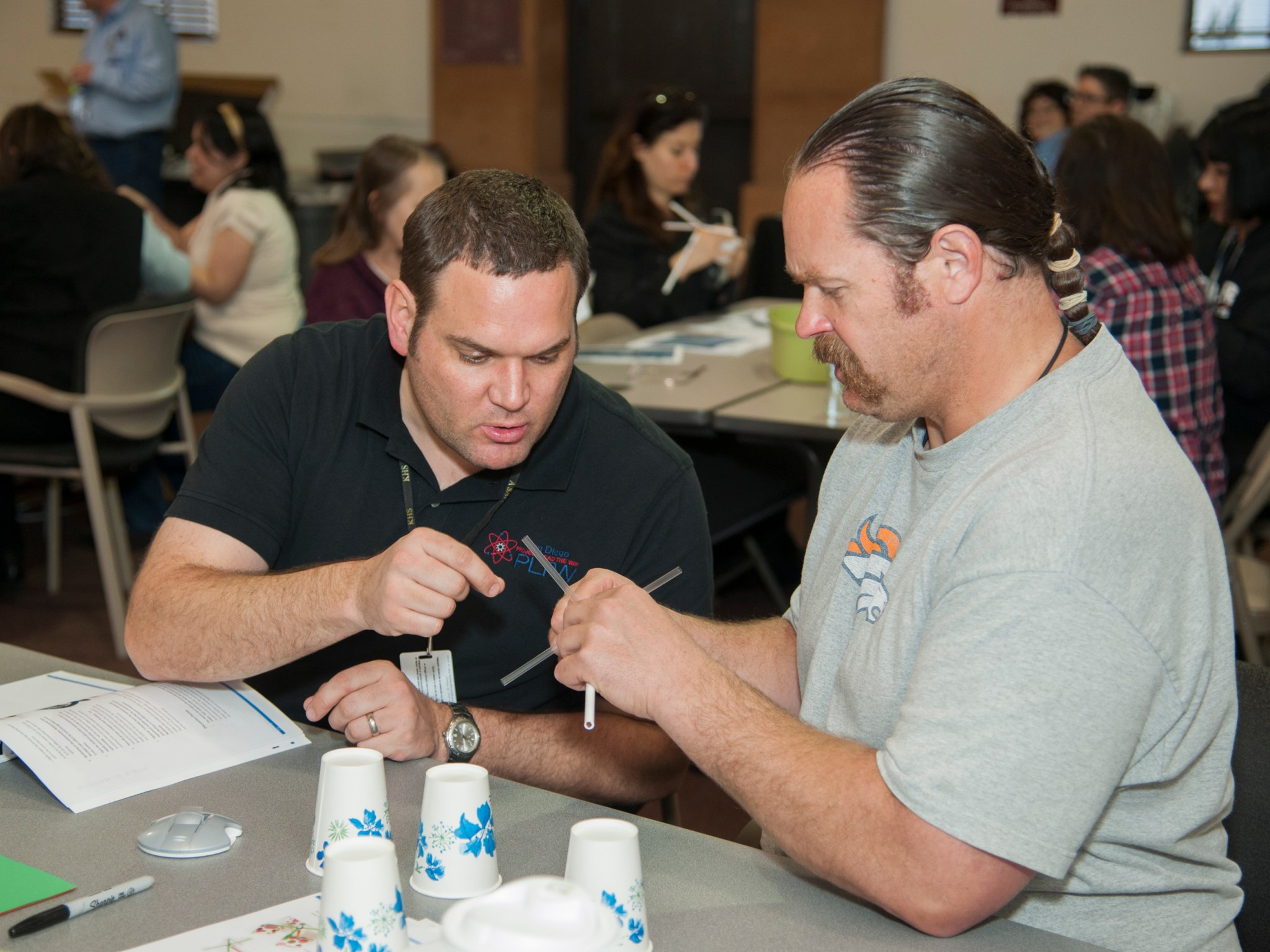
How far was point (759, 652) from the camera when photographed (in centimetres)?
148

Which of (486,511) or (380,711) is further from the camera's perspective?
(486,511)

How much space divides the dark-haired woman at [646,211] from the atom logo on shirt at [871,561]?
3.08 m

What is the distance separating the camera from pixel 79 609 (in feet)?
12.5

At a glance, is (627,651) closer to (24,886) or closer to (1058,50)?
(24,886)

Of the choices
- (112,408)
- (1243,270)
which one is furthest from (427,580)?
(1243,270)

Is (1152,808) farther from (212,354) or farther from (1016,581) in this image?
(212,354)

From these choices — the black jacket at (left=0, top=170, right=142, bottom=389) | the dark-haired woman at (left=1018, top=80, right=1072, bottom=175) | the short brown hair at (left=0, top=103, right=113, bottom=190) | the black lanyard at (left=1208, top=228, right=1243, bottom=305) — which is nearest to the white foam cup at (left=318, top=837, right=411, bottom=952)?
the black jacket at (left=0, top=170, right=142, bottom=389)

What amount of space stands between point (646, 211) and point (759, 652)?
10.3ft

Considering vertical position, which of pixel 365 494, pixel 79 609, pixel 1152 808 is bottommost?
pixel 79 609

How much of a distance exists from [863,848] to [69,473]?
3.05 meters

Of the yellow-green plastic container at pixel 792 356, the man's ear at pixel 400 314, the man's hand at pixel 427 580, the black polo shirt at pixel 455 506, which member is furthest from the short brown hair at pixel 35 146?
the man's hand at pixel 427 580

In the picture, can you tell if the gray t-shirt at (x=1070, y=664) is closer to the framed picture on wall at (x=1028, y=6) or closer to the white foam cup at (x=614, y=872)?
the white foam cup at (x=614, y=872)

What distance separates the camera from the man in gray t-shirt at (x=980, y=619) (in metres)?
0.96

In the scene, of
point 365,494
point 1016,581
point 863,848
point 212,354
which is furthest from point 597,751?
point 212,354
